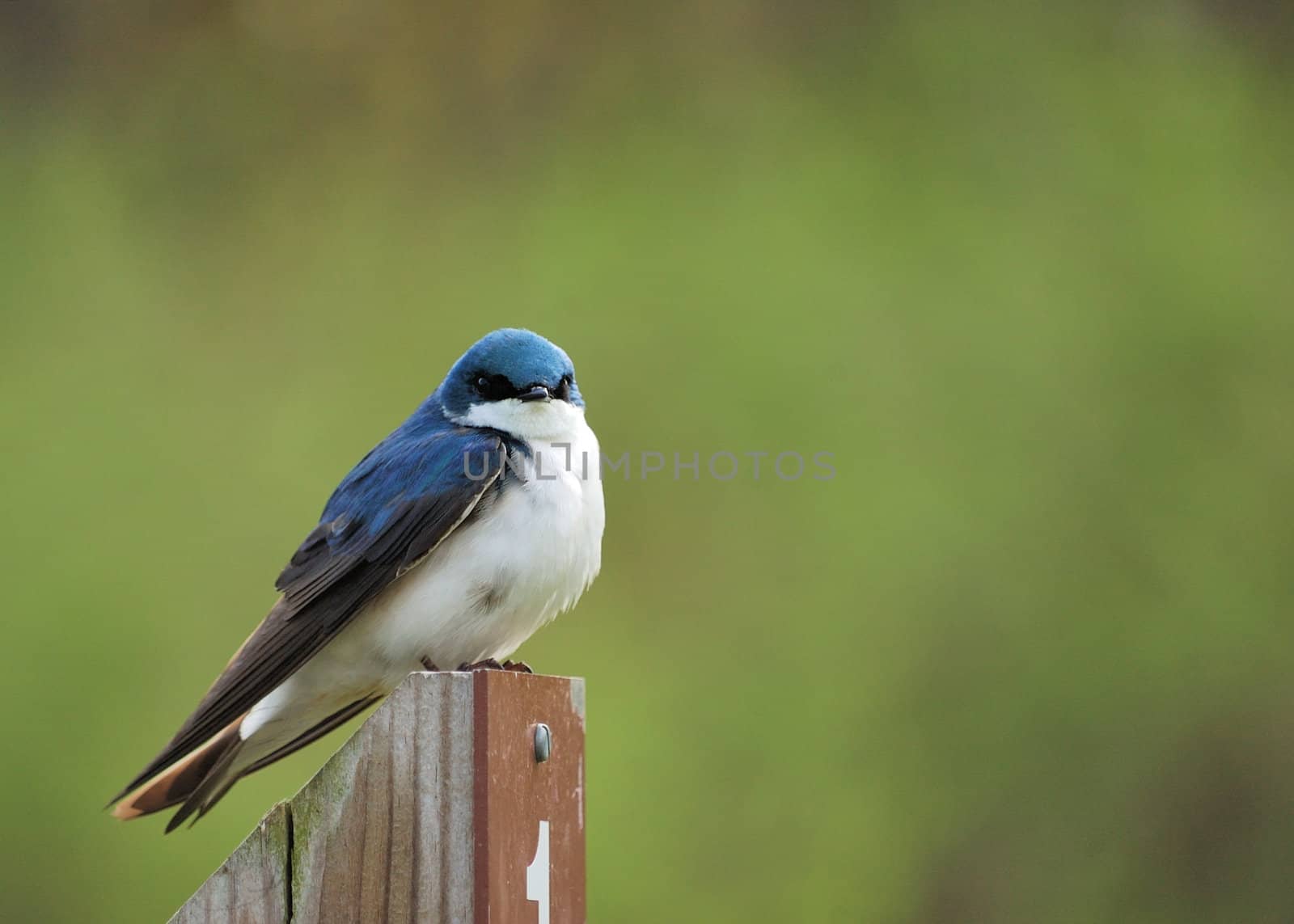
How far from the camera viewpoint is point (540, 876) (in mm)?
1551

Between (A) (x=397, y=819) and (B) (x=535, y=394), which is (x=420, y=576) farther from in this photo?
(A) (x=397, y=819)

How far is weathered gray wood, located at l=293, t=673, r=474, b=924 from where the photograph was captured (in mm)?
1448

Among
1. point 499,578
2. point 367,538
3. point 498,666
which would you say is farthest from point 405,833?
point 367,538

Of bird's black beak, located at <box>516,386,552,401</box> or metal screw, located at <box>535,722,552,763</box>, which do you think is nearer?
metal screw, located at <box>535,722,552,763</box>

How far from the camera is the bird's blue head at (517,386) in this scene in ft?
7.63

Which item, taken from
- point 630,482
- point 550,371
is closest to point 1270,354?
point 630,482

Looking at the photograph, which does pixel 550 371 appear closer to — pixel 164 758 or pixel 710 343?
pixel 164 758

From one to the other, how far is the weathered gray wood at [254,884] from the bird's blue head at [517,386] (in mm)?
934

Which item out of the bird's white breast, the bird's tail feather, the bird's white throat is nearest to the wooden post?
the bird's tail feather

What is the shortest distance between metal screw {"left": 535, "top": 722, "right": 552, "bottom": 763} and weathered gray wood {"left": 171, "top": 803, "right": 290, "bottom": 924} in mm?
253

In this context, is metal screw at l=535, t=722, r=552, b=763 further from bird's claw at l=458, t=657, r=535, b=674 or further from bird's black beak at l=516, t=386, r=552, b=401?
bird's black beak at l=516, t=386, r=552, b=401

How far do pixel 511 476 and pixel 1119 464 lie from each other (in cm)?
209

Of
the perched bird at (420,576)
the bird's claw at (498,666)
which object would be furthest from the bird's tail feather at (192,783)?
the bird's claw at (498,666)

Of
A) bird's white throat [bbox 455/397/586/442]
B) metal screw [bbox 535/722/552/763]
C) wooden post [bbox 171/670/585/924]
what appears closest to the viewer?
wooden post [bbox 171/670/585/924]
